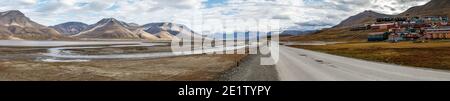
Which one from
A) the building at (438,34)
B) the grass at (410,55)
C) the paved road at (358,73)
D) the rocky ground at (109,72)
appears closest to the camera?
the paved road at (358,73)

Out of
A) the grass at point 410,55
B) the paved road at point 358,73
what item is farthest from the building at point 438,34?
the paved road at point 358,73

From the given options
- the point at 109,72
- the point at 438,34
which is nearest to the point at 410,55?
the point at 109,72

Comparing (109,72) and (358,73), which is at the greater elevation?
(358,73)

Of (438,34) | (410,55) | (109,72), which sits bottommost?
(109,72)

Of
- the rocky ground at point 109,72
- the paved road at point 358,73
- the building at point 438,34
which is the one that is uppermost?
the building at point 438,34

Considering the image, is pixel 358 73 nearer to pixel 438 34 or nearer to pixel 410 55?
pixel 410 55

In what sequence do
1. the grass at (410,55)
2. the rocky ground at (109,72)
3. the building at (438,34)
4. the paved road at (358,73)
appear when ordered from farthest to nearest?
the building at (438,34) → the grass at (410,55) → the rocky ground at (109,72) → the paved road at (358,73)

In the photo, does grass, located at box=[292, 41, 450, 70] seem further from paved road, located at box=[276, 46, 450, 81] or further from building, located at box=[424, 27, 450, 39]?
building, located at box=[424, 27, 450, 39]

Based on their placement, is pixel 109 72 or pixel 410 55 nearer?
pixel 109 72

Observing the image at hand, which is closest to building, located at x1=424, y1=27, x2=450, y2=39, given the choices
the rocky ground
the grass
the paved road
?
the grass

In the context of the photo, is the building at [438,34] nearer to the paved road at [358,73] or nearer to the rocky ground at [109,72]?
the rocky ground at [109,72]
